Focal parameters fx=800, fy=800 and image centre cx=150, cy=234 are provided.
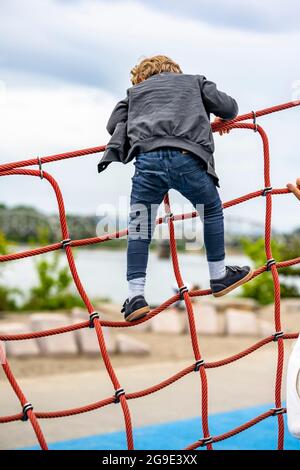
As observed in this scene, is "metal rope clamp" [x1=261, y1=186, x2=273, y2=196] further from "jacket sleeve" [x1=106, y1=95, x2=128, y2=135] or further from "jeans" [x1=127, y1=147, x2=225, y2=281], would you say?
"jacket sleeve" [x1=106, y1=95, x2=128, y2=135]

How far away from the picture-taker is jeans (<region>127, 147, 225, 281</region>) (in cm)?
233

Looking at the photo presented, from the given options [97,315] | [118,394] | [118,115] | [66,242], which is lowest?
[118,394]

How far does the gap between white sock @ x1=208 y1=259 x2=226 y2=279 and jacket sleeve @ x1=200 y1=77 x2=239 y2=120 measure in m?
0.45

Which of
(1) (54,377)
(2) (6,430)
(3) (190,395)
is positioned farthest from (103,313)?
(2) (6,430)

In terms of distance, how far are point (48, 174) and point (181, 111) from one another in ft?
1.62

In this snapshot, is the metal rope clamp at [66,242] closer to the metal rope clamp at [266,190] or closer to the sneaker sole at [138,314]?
the sneaker sole at [138,314]

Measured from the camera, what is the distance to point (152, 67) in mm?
2418

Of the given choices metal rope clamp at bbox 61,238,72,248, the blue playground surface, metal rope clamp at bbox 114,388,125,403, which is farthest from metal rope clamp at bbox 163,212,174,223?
the blue playground surface

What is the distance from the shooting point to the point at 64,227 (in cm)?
257

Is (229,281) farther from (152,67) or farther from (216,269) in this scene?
(152,67)

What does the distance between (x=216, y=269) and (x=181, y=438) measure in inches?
68.6

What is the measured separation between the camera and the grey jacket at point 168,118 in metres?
2.34

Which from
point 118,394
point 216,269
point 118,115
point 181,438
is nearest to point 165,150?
point 118,115
